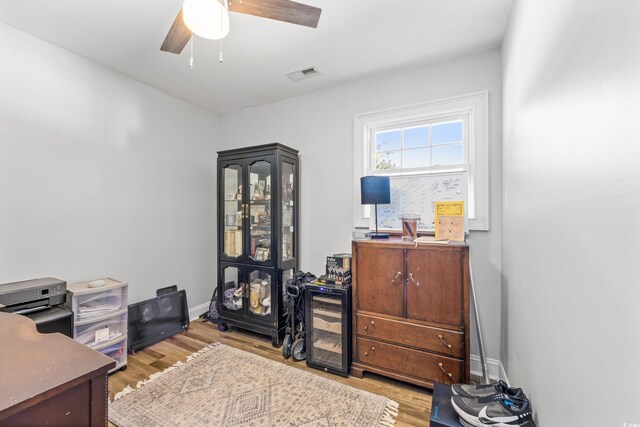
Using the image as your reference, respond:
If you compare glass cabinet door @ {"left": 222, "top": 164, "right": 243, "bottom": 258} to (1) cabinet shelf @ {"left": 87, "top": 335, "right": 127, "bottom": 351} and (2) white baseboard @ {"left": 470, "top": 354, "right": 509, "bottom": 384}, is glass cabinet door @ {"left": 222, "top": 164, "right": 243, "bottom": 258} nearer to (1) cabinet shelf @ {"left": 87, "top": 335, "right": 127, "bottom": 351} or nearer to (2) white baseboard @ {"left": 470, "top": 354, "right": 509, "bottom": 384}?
(1) cabinet shelf @ {"left": 87, "top": 335, "right": 127, "bottom": 351}

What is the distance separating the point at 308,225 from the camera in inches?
125

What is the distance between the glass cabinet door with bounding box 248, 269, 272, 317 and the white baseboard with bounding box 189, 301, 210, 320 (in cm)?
96

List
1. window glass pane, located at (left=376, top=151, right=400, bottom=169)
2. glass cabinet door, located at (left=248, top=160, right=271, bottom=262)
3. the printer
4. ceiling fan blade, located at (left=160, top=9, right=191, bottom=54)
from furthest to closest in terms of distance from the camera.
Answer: glass cabinet door, located at (left=248, top=160, right=271, bottom=262), window glass pane, located at (left=376, top=151, right=400, bottom=169), the printer, ceiling fan blade, located at (left=160, top=9, right=191, bottom=54)

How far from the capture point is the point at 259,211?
308 centimetres

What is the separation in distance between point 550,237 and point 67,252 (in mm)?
3390

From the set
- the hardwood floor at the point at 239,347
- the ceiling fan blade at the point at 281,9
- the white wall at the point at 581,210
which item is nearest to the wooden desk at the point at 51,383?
the white wall at the point at 581,210

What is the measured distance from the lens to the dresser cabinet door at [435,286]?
1961 millimetres

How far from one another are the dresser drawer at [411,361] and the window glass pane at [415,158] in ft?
5.30

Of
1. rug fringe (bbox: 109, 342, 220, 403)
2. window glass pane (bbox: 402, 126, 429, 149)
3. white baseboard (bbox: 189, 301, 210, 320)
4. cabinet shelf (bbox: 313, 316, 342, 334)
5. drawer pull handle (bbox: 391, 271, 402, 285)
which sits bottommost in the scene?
rug fringe (bbox: 109, 342, 220, 403)

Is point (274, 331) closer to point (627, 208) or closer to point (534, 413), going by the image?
point (534, 413)

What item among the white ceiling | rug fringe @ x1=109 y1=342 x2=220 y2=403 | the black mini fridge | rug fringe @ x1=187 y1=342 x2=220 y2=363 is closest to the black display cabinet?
rug fringe @ x1=187 y1=342 x2=220 y2=363

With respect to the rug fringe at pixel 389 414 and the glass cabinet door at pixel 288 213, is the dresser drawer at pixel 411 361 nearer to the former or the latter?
the rug fringe at pixel 389 414

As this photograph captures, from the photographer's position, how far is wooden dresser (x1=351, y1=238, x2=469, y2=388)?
77.1 inches

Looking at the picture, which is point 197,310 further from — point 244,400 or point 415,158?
point 415,158
